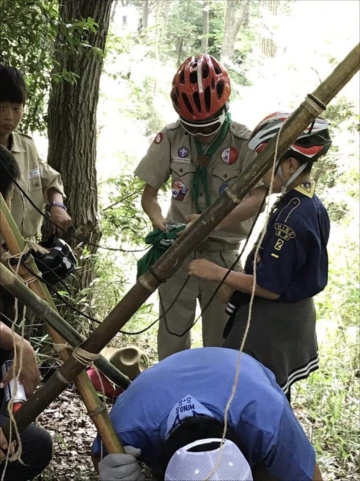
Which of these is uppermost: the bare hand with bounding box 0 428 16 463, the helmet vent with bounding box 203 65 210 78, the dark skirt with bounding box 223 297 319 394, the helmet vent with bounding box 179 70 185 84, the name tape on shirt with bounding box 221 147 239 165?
the helmet vent with bounding box 203 65 210 78

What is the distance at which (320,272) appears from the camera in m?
2.62

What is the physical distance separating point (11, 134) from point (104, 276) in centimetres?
188

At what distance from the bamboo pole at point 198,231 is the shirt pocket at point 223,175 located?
1.66m

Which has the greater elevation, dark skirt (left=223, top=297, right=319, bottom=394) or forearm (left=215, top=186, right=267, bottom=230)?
forearm (left=215, top=186, right=267, bottom=230)

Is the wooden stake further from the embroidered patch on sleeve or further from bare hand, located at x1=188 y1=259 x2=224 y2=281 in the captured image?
the embroidered patch on sleeve

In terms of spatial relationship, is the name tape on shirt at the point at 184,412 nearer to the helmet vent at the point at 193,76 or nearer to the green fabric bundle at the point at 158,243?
the green fabric bundle at the point at 158,243

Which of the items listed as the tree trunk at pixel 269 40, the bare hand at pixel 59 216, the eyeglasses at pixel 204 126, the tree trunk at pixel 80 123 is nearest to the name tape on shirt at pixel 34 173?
the bare hand at pixel 59 216

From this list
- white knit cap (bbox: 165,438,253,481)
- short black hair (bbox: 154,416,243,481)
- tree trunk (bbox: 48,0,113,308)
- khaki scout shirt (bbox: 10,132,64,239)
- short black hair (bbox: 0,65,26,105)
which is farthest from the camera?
tree trunk (bbox: 48,0,113,308)

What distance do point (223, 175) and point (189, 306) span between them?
864mm

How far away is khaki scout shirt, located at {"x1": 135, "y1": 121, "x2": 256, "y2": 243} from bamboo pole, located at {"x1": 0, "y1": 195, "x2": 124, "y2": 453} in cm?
149

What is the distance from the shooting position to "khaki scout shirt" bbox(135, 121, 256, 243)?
3.46m

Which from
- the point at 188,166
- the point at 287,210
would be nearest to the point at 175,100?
the point at 188,166

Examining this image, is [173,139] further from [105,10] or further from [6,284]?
[6,284]

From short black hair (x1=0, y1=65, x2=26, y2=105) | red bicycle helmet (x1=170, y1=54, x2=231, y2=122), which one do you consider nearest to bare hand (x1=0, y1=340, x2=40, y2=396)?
short black hair (x1=0, y1=65, x2=26, y2=105)
